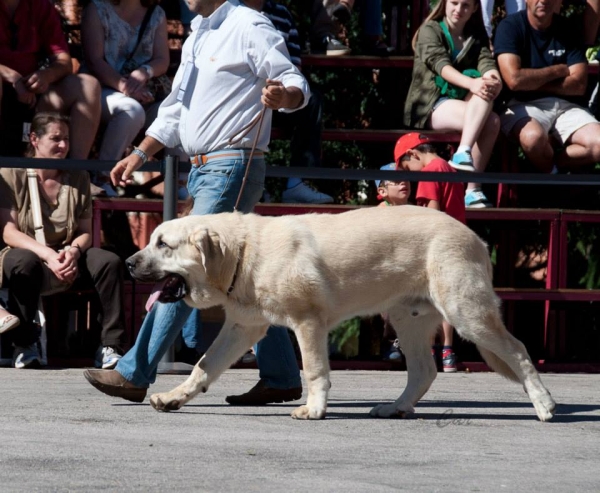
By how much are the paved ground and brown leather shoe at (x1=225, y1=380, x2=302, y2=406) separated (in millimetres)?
58

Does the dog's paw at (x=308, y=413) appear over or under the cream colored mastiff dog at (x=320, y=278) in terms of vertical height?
under

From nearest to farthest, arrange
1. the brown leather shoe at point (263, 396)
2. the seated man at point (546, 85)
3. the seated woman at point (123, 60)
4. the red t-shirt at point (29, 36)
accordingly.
A: the brown leather shoe at point (263, 396), the red t-shirt at point (29, 36), the seated woman at point (123, 60), the seated man at point (546, 85)

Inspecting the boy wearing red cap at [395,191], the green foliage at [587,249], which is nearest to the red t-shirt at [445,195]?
the boy wearing red cap at [395,191]

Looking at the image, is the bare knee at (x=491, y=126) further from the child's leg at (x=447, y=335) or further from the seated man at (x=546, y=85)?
the child's leg at (x=447, y=335)

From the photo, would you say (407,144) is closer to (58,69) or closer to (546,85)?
(546,85)

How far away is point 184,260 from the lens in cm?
610

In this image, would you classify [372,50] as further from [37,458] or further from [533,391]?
[37,458]

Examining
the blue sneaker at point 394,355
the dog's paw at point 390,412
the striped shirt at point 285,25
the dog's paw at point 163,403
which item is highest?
the striped shirt at point 285,25

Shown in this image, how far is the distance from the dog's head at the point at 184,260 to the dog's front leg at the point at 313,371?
20.1 inches

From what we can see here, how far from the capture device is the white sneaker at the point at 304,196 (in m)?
10.0

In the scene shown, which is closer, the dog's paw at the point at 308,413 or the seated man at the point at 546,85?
the dog's paw at the point at 308,413

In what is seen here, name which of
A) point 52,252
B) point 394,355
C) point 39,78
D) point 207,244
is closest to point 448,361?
point 394,355

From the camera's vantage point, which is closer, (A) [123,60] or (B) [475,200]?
(B) [475,200]

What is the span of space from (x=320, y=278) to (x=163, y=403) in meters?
1.04
